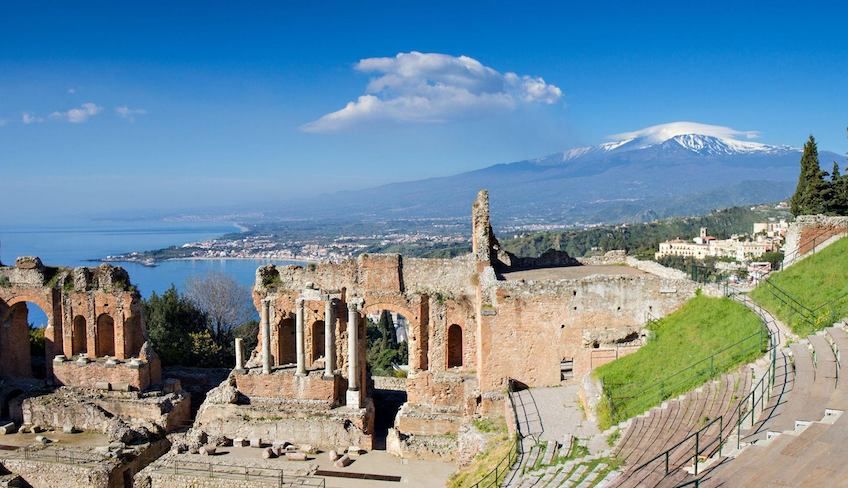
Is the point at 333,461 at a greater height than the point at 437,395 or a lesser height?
lesser

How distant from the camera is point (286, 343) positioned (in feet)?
90.3

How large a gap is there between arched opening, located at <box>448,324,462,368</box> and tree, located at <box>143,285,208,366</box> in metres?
15.0

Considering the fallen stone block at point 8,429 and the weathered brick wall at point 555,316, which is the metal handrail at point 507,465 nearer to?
the weathered brick wall at point 555,316

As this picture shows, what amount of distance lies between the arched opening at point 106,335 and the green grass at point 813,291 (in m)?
24.8

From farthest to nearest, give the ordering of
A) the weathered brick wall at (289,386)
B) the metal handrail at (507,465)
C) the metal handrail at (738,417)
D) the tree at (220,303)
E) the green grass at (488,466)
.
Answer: the tree at (220,303), the weathered brick wall at (289,386), the green grass at (488,466), the metal handrail at (507,465), the metal handrail at (738,417)

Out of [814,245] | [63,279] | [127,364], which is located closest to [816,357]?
[814,245]

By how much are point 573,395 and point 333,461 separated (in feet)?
25.6

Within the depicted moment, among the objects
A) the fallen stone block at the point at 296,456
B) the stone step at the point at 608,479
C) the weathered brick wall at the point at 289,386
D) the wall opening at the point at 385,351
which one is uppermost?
the stone step at the point at 608,479

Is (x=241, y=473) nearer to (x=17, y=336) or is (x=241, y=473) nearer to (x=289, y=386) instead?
(x=289, y=386)

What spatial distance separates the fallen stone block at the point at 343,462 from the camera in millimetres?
21562

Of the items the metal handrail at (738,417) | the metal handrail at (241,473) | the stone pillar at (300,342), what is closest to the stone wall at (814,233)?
the metal handrail at (738,417)

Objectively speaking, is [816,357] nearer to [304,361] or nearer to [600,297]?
[600,297]

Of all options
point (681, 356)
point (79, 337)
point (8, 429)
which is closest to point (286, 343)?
point (79, 337)

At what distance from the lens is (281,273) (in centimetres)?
2739
